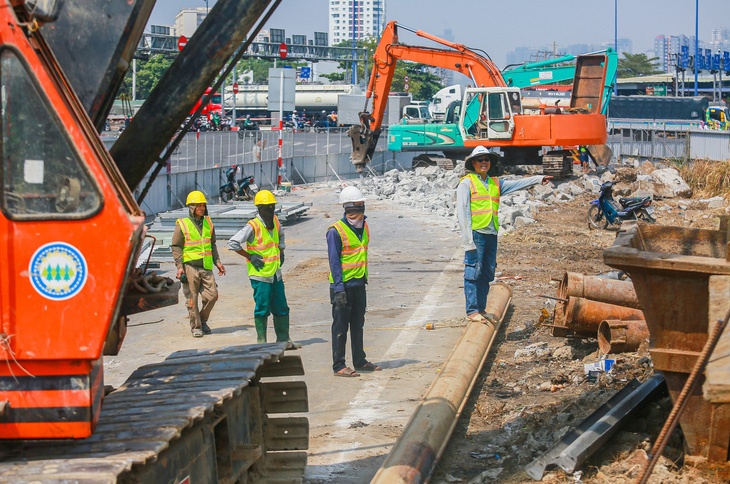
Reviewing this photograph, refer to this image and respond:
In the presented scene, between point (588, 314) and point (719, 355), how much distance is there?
4778 millimetres

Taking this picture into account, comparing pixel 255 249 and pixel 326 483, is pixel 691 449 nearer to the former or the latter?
pixel 326 483

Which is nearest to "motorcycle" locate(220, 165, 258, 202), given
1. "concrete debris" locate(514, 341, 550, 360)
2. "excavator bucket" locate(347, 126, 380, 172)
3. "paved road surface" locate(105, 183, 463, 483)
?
"excavator bucket" locate(347, 126, 380, 172)

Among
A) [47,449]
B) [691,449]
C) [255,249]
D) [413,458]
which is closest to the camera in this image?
[47,449]

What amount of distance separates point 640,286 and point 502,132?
863 inches

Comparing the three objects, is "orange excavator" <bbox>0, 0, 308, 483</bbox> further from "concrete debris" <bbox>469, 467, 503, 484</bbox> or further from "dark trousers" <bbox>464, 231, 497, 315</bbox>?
"dark trousers" <bbox>464, 231, 497, 315</bbox>

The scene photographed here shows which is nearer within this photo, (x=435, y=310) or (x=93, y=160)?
(x=93, y=160)

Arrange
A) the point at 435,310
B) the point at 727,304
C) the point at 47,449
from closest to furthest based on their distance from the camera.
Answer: the point at 47,449 < the point at 727,304 < the point at 435,310

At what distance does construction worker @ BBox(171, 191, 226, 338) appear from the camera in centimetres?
1065

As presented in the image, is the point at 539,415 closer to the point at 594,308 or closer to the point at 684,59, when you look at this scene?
the point at 594,308

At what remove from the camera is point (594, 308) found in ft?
27.3

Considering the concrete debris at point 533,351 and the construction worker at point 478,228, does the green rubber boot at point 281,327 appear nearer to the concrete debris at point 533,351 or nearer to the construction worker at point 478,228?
the construction worker at point 478,228

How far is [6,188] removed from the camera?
11.6 ft

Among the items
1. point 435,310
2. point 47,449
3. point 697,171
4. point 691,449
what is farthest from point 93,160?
point 697,171

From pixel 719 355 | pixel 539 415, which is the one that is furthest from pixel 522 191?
pixel 719 355
